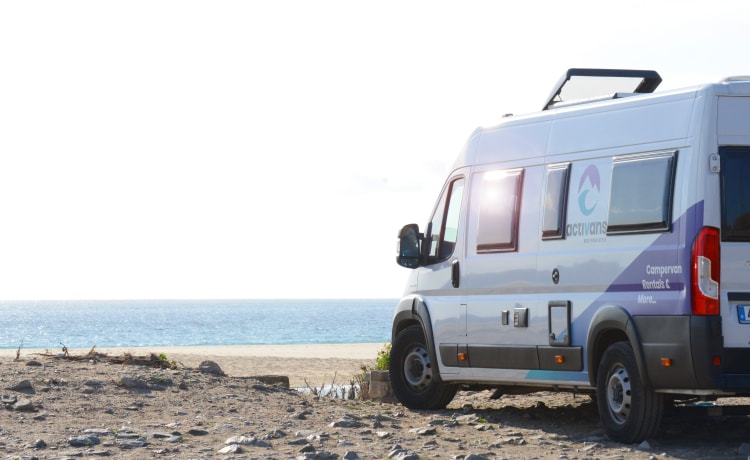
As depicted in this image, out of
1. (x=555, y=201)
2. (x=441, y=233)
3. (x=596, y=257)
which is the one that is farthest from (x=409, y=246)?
(x=596, y=257)

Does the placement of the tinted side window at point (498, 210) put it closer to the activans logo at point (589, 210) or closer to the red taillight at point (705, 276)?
the activans logo at point (589, 210)

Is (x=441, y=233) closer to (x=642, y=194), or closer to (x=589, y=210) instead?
(x=589, y=210)

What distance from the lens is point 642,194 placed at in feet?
35.1

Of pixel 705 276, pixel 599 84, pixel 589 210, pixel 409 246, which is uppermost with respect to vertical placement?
pixel 599 84

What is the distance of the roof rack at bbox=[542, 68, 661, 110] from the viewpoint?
12883 millimetres

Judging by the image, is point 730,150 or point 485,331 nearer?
point 730,150

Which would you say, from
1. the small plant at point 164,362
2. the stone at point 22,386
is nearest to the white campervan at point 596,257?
the small plant at point 164,362

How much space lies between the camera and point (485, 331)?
12.8m

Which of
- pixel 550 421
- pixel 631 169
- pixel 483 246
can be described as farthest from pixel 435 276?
pixel 631 169

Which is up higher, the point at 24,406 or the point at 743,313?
the point at 743,313

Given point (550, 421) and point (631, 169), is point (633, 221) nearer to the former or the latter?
point (631, 169)

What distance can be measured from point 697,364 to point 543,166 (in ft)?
9.69

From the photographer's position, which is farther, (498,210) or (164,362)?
(164,362)

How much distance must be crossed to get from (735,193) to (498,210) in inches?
124
